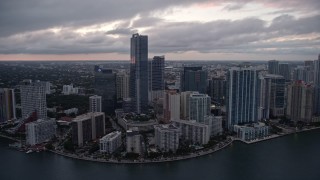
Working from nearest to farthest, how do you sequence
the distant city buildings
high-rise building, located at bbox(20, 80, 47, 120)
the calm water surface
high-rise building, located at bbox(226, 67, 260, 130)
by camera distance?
the calm water surface < high-rise building, located at bbox(226, 67, 260, 130) < high-rise building, located at bbox(20, 80, 47, 120) < the distant city buildings

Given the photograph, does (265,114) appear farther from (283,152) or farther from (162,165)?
(162,165)

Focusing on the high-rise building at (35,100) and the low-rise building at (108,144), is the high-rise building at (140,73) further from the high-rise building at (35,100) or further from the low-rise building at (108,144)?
the low-rise building at (108,144)

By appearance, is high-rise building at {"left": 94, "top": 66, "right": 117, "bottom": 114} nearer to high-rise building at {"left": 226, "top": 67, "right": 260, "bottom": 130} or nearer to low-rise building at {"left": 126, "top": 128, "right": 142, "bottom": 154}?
high-rise building at {"left": 226, "top": 67, "right": 260, "bottom": 130}

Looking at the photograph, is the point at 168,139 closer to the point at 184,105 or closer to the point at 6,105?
the point at 184,105

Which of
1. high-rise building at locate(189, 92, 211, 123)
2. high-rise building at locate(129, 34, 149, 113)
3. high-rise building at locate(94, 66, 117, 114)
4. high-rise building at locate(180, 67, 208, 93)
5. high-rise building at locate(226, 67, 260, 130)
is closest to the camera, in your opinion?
high-rise building at locate(189, 92, 211, 123)

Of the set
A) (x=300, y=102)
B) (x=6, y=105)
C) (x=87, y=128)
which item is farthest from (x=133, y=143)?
(x=300, y=102)

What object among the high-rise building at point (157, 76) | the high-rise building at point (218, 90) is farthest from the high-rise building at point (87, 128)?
the high-rise building at point (218, 90)

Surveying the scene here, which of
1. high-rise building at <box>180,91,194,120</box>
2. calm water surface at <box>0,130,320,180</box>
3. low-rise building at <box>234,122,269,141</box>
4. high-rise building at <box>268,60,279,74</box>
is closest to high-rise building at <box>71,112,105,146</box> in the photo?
calm water surface at <box>0,130,320,180</box>
